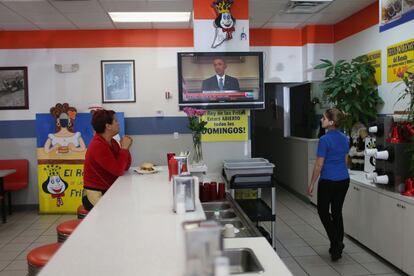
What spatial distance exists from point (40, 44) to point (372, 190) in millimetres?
5835

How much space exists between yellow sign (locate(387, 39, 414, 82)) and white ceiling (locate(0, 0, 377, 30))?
0.96m

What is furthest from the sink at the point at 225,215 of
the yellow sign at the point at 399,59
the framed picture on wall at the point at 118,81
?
the framed picture on wall at the point at 118,81

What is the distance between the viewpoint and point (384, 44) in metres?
5.44

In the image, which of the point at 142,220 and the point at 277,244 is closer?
the point at 142,220

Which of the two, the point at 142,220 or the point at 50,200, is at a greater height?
the point at 142,220

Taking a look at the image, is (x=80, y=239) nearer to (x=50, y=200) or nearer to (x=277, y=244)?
(x=277, y=244)

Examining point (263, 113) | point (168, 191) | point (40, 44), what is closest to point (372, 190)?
point (168, 191)

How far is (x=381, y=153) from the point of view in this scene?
3918 mm

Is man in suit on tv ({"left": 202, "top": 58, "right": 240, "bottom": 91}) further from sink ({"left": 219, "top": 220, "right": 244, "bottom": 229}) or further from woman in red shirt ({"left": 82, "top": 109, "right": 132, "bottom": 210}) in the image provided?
sink ({"left": 219, "top": 220, "right": 244, "bottom": 229})

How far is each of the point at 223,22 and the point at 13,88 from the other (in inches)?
168

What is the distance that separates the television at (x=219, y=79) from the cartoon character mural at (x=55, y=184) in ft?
10.5

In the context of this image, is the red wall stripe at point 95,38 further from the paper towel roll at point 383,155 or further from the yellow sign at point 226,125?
the paper towel roll at point 383,155

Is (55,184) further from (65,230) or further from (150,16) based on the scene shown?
(65,230)

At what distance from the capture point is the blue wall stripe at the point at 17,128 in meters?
6.89
